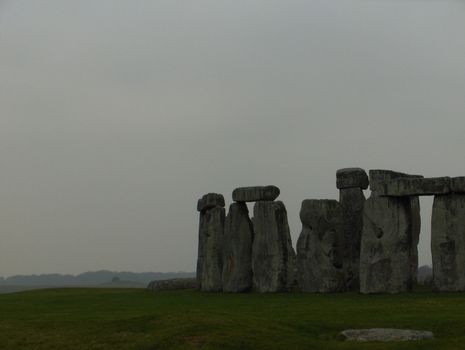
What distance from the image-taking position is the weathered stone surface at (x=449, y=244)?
26.5 meters

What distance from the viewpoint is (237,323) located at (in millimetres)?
19188

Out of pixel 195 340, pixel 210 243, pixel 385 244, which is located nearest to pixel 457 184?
pixel 385 244

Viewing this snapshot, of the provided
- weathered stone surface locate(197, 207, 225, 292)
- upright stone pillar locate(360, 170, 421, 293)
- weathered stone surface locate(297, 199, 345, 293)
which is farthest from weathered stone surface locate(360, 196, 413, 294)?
weathered stone surface locate(197, 207, 225, 292)

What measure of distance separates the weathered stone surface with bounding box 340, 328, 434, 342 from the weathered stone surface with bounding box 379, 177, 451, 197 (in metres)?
9.13

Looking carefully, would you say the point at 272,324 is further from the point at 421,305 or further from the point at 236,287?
the point at 236,287

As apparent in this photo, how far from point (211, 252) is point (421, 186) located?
9103 millimetres

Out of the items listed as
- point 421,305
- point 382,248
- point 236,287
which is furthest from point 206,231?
point 421,305

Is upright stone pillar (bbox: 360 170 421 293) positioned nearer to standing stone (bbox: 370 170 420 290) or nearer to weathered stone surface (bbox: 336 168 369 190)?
standing stone (bbox: 370 170 420 290)

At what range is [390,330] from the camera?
18.2 m

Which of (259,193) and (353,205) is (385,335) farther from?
(353,205)

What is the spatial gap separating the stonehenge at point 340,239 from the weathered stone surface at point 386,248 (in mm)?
30

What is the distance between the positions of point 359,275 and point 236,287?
459 cm

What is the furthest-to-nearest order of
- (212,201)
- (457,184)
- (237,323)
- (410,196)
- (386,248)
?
(212,201) < (410,196) < (386,248) < (457,184) < (237,323)

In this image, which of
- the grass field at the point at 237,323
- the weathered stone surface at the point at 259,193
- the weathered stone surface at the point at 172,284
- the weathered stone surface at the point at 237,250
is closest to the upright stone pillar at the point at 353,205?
the weathered stone surface at the point at 259,193
